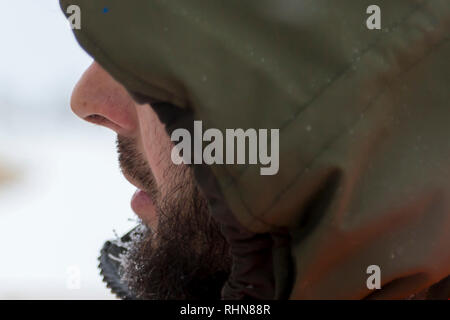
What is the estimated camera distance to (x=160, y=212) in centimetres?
94

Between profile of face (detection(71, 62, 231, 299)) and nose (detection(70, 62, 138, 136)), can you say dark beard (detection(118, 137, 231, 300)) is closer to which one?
profile of face (detection(71, 62, 231, 299))

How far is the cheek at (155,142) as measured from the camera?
0.90 meters

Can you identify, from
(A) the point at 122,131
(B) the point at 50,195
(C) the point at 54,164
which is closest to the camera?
(A) the point at 122,131

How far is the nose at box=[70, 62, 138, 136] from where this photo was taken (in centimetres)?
98

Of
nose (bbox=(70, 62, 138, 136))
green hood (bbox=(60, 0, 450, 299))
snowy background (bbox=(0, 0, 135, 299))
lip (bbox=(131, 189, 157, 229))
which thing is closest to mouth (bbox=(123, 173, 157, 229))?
lip (bbox=(131, 189, 157, 229))

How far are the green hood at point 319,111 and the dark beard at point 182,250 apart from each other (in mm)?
133

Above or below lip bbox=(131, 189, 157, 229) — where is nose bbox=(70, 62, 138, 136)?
above

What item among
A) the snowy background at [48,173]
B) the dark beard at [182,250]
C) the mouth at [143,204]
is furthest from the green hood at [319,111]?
the snowy background at [48,173]

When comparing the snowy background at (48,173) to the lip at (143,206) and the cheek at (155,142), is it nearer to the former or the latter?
the lip at (143,206)

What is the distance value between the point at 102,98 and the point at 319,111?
1.29 feet

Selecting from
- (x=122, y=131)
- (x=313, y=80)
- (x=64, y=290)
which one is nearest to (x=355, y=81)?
(x=313, y=80)

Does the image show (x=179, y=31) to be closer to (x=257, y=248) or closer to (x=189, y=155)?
(x=189, y=155)

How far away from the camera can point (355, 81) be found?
702mm

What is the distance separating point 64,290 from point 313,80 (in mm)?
2281
